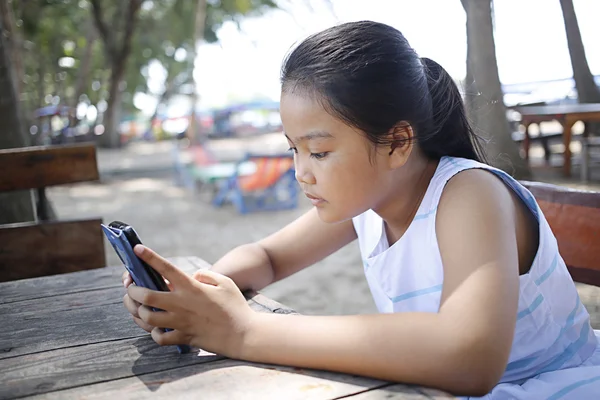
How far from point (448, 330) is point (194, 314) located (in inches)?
15.8

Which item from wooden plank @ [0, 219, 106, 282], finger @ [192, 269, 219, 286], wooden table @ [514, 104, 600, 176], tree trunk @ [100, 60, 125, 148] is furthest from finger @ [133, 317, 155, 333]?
tree trunk @ [100, 60, 125, 148]

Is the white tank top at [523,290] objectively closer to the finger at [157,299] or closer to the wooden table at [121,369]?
the wooden table at [121,369]

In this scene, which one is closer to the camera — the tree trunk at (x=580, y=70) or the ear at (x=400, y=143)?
the ear at (x=400, y=143)

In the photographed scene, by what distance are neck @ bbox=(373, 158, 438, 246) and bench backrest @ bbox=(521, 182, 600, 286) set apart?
1.40 ft

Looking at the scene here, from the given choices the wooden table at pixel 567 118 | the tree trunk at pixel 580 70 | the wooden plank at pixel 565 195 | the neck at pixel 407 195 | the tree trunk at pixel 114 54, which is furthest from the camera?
the tree trunk at pixel 114 54

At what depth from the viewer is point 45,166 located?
7.41ft

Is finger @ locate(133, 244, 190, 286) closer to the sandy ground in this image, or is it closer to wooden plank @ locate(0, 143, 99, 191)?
wooden plank @ locate(0, 143, 99, 191)

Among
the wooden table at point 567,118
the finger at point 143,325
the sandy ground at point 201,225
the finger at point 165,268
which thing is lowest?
the sandy ground at point 201,225

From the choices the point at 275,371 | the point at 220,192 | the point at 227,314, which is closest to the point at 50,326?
the point at 227,314

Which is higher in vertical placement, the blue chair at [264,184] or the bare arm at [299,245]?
the bare arm at [299,245]

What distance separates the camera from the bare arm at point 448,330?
0.86 metres

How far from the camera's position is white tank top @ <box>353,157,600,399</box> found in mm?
1122

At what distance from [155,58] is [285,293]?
23.3 m

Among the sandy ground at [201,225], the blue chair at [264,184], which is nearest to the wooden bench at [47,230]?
the sandy ground at [201,225]
